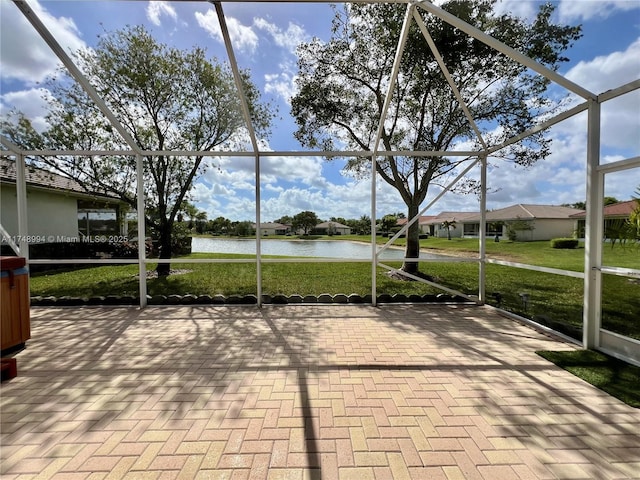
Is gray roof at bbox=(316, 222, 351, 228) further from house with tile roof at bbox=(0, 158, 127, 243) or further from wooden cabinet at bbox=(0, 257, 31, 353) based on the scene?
house with tile roof at bbox=(0, 158, 127, 243)

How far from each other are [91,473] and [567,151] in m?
6.64

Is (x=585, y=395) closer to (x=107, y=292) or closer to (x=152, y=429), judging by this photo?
(x=152, y=429)

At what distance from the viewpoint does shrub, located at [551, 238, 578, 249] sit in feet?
14.1

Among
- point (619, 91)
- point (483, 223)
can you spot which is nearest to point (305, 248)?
point (483, 223)

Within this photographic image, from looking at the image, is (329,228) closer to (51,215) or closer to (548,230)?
(548,230)

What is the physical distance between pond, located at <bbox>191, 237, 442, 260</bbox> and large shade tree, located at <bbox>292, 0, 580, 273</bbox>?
168 cm

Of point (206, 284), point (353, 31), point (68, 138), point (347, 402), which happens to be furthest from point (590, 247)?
point (68, 138)

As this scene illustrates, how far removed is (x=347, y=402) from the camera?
2461 millimetres

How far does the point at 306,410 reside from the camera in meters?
2.35

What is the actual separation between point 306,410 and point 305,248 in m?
4.24

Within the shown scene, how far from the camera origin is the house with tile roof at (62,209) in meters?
6.87

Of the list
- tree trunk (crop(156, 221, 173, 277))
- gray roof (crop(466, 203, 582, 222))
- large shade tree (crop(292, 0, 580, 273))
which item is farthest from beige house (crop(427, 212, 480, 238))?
tree trunk (crop(156, 221, 173, 277))

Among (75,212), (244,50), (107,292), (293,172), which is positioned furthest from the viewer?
(75,212)

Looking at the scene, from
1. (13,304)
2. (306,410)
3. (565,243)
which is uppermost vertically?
(565,243)
